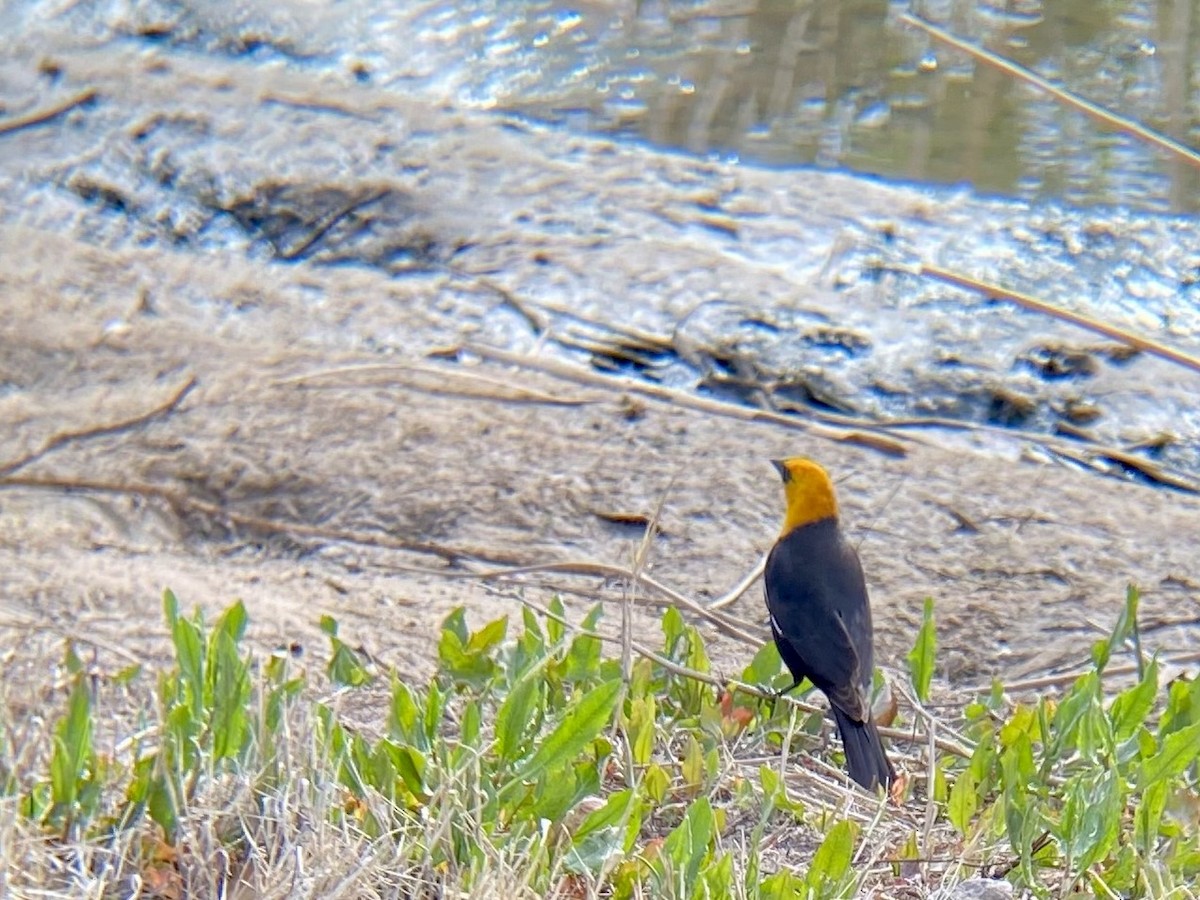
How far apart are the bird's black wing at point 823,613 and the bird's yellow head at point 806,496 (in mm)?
64

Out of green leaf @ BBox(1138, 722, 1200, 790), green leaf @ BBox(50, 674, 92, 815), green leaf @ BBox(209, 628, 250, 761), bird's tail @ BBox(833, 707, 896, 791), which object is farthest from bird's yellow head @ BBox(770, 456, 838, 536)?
green leaf @ BBox(50, 674, 92, 815)

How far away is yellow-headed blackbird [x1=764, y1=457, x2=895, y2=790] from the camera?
11.3 ft

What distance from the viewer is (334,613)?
4.04 m

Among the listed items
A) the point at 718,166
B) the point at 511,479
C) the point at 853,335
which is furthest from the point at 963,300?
the point at 511,479

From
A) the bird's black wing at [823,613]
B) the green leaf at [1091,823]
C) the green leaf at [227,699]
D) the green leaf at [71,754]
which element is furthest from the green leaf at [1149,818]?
the green leaf at [71,754]

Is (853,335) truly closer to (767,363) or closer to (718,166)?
(767,363)

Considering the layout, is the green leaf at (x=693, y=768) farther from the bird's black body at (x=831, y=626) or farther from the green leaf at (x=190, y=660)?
the green leaf at (x=190, y=660)

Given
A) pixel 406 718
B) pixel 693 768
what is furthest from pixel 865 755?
pixel 406 718

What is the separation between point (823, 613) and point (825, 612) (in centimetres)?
2

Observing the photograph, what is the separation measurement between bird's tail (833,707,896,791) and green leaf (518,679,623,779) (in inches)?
27.1

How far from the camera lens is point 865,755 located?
3365 millimetres

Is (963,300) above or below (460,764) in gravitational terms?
below

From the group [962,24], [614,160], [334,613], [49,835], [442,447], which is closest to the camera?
[49,835]

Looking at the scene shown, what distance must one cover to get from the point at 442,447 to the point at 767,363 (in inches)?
54.1
